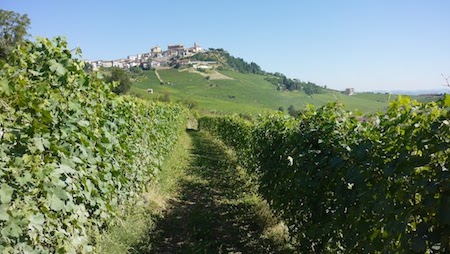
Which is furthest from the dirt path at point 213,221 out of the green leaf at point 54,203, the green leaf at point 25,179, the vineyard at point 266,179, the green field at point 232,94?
the green field at point 232,94

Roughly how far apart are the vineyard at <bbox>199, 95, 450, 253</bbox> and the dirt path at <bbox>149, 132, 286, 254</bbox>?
5.40 ft

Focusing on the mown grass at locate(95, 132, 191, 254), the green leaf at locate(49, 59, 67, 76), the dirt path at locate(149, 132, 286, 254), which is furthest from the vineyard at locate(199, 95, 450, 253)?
the green leaf at locate(49, 59, 67, 76)

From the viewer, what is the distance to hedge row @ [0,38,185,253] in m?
2.65

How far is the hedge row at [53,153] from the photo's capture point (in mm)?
2650

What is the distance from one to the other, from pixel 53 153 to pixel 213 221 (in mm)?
5076

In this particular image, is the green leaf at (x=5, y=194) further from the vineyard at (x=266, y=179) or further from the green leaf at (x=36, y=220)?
the green leaf at (x=36, y=220)

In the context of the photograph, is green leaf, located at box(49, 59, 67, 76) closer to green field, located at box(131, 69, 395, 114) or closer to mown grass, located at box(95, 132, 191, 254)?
mown grass, located at box(95, 132, 191, 254)

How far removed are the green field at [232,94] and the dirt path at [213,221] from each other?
6478 centimetres

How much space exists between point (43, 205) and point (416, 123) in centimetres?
305

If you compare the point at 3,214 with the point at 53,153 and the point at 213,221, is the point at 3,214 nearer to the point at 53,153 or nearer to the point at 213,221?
the point at 53,153

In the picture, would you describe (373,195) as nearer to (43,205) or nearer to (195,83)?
(43,205)

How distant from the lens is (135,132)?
24.6 ft

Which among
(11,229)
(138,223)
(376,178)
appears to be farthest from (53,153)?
(138,223)

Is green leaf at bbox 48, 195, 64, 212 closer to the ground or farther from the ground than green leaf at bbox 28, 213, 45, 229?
farther from the ground
